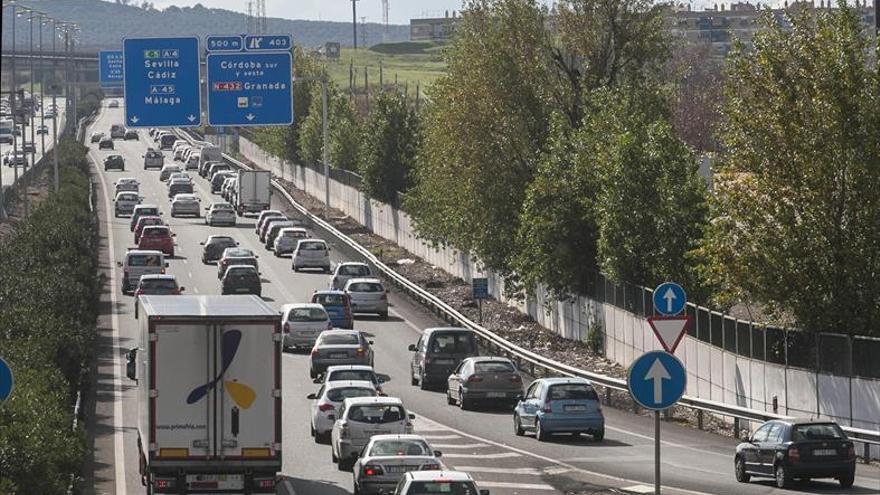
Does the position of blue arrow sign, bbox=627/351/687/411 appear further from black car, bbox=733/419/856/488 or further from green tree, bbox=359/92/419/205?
green tree, bbox=359/92/419/205

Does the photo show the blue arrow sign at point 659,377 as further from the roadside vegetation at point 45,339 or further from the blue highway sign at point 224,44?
the blue highway sign at point 224,44

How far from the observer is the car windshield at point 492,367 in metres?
42.7

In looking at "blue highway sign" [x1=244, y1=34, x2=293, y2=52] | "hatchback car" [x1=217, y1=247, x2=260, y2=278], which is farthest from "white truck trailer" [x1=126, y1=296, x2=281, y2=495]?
"hatchback car" [x1=217, y1=247, x2=260, y2=278]

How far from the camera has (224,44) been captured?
212 ft

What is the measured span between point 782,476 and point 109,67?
2736 inches

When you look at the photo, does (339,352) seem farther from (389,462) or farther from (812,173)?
(389,462)

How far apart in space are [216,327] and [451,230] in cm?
4409

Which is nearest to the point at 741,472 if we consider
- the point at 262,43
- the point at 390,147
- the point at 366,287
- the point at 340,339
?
the point at 340,339

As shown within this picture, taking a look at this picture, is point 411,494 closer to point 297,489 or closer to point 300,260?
point 297,489

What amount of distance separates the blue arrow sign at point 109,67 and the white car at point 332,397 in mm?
57479

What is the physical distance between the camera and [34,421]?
84.7 feet

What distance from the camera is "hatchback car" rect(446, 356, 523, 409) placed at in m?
42.6

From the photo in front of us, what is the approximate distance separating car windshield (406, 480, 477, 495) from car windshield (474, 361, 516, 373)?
1920 cm

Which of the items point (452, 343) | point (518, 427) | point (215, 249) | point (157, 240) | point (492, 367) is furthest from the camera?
point (157, 240)
